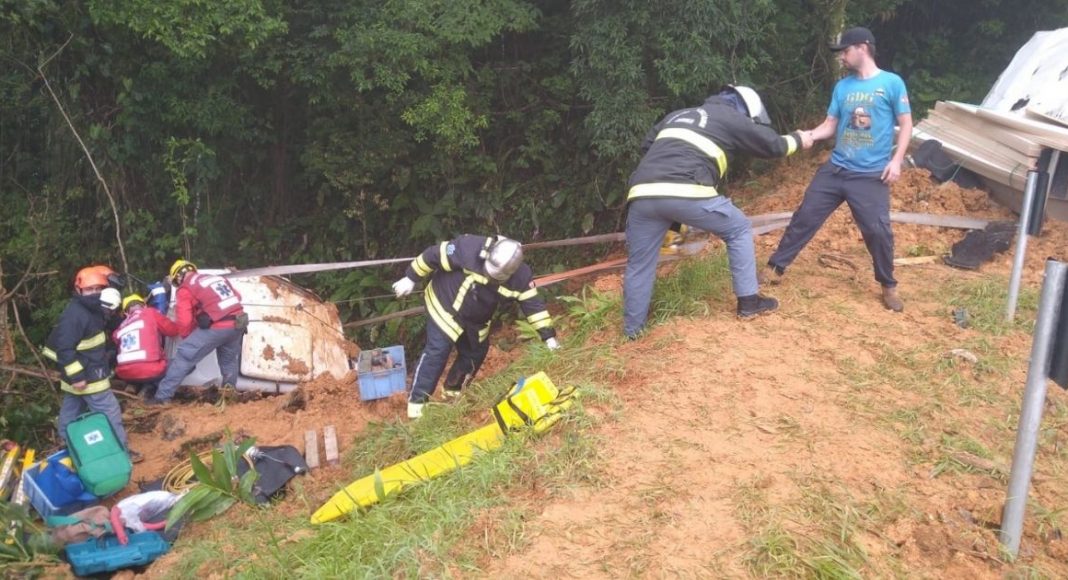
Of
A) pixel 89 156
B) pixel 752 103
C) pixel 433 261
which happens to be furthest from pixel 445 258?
pixel 89 156

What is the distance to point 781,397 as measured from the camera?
461 centimetres

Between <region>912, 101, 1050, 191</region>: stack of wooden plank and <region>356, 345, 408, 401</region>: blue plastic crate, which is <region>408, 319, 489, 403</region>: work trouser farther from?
<region>912, 101, 1050, 191</region>: stack of wooden plank

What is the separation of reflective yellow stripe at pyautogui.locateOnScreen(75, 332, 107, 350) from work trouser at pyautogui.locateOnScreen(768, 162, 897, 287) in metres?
5.40

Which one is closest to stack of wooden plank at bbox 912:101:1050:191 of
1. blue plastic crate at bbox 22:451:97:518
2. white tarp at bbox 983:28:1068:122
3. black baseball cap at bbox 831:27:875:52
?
white tarp at bbox 983:28:1068:122

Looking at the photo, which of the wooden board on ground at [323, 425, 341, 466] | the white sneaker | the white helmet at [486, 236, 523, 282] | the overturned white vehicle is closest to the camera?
the white helmet at [486, 236, 523, 282]

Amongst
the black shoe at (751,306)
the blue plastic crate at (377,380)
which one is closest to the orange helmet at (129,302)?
the blue plastic crate at (377,380)

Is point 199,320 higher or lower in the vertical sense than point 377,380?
higher

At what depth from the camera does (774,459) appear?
404 cm

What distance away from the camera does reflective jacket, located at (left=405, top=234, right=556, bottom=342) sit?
239 inches

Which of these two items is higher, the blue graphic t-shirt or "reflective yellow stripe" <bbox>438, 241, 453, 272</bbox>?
the blue graphic t-shirt

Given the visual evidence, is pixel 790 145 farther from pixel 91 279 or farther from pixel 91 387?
pixel 91 387

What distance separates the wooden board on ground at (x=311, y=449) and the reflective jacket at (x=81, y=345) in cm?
181

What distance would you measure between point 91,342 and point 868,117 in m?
6.08

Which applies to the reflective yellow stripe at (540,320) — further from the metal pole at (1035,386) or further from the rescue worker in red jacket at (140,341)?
the rescue worker in red jacket at (140,341)
